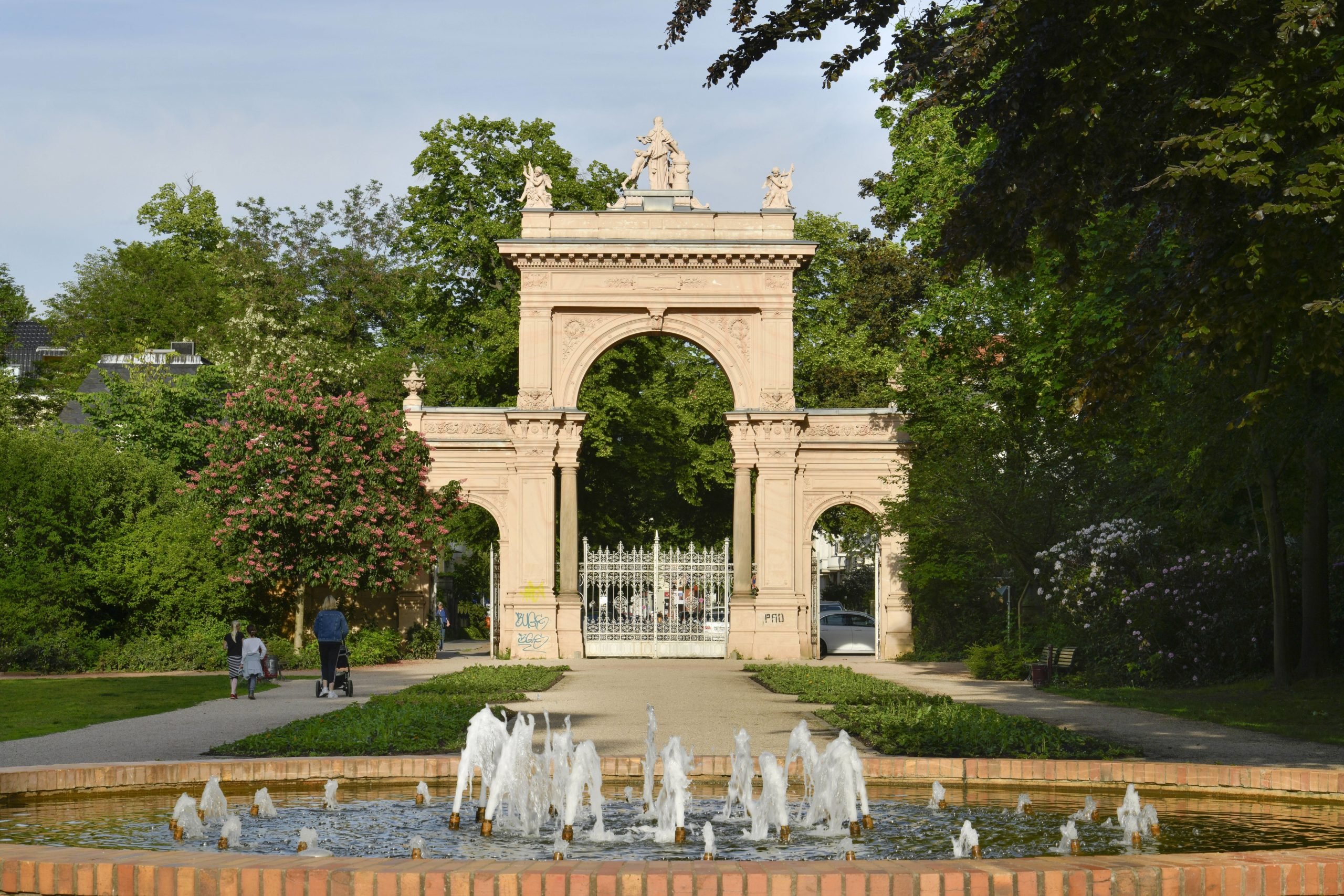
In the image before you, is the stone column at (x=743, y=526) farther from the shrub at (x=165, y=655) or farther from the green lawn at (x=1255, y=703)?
the green lawn at (x=1255, y=703)

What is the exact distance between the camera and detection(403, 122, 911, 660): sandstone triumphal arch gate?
35781 millimetres

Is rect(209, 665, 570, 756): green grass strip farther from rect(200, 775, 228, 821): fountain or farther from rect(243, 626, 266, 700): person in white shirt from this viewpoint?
rect(200, 775, 228, 821): fountain

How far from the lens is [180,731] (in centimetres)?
1548

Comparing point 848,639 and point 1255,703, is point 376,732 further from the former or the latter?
point 848,639

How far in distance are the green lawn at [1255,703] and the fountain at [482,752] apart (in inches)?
356

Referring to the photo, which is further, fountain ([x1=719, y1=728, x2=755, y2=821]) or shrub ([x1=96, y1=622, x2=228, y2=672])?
shrub ([x1=96, y1=622, x2=228, y2=672])

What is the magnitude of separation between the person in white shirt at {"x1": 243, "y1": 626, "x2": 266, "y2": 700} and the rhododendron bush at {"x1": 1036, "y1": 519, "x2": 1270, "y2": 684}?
13.9 m

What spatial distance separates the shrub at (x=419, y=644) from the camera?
115 ft

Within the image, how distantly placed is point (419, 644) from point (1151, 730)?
22503 millimetres

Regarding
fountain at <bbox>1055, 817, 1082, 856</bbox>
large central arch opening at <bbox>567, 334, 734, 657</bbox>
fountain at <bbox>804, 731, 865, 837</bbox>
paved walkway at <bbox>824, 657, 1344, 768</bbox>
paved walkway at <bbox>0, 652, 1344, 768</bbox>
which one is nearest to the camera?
fountain at <bbox>1055, 817, 1082, 856</bbox>

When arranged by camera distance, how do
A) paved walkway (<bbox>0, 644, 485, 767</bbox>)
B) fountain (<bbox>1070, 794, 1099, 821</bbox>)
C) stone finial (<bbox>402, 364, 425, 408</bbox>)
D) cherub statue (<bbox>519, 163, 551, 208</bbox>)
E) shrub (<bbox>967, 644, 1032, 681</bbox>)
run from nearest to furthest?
1. fountain (<bbox>1070, 794, 1099, 821</bbox>)
2. paved walkway (<bbox>0, 644, 485, 767</bbox>)
3. shrub (<bbox>967, 644, 1032, 681</bbox>)
4. stone finial (<bbox>402, 364, 425, 408</bbox>)
5. cherub statue (<bbox>519, 163, 551, 208</bbox>)

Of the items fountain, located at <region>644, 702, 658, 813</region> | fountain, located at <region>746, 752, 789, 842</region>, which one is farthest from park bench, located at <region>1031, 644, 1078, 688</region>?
fountain, located at <region>746, 752, 789, 842</region>

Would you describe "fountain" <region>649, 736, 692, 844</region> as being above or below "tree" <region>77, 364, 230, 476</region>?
below

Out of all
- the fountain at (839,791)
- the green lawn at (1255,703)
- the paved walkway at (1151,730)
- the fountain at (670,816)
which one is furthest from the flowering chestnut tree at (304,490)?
the fountain at (839,791)
